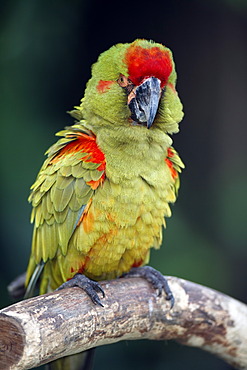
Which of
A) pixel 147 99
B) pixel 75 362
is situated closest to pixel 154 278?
pixel 75 362

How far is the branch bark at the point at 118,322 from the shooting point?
48.3 inches

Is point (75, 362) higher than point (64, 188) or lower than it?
lower

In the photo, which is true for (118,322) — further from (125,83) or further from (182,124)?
(182,124)

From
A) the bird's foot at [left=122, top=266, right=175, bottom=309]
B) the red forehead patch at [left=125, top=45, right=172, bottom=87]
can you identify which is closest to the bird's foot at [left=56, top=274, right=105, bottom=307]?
the bird's foot at [left=122, top=266, right=175, bottom=309]

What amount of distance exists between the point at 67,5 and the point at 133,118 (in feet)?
3.36

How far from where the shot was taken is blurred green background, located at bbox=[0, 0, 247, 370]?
2.34 m

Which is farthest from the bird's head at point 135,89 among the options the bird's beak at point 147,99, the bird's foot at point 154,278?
the bird's foot at point 154,278

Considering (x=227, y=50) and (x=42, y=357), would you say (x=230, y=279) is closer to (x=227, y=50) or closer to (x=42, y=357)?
(x=227, y=50)

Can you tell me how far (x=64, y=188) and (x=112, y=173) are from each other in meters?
0.15

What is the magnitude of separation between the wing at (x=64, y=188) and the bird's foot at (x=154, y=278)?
0.87ft

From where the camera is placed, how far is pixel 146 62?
147 centimetres

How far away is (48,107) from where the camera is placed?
2.41 m

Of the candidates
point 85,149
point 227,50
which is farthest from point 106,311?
point 227,50

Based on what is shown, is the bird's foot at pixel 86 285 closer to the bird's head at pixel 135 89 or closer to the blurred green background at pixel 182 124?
the bird's head at pixel 135 89
